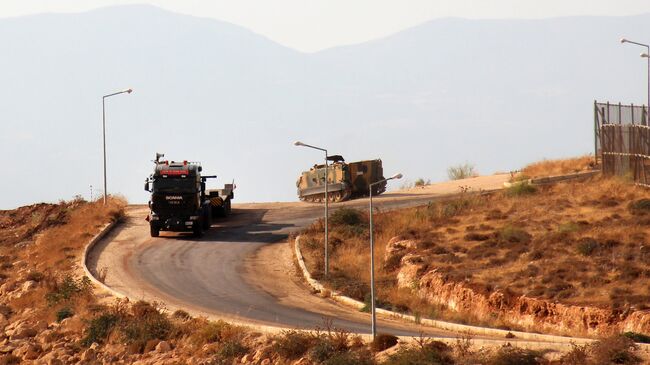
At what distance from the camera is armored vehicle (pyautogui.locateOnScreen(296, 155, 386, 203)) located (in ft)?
235

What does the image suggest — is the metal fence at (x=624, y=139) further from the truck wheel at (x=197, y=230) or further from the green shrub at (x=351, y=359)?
the green shrub at (x=351, y=359)

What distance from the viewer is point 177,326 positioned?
44375 millimetres

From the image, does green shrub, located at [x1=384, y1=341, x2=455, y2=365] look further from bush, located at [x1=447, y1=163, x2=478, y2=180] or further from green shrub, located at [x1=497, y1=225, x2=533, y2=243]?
bush, located at [x1=447, y1=163, x2=478, y2=180]

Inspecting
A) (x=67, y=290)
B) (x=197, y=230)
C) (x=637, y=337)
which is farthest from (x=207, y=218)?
(x=637, y=337)

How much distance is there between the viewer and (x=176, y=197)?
59.1 m

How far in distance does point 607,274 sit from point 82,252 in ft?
87.5

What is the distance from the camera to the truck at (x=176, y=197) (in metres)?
59.1

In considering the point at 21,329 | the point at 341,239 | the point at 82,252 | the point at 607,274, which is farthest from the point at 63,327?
the point at 607,274

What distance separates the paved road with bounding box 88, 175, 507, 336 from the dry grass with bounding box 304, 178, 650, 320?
7.02 ft

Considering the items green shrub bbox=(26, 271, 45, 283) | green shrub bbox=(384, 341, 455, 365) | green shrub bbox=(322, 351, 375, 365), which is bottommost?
green shrub bbox=(322, 351, 375, 365)

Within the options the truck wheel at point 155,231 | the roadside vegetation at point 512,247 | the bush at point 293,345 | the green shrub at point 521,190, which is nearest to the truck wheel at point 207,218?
the truck wheel at point 155,231

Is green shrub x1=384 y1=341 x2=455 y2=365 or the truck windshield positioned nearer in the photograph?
green shrub x1=384 y1=341 x2=455 y2=365

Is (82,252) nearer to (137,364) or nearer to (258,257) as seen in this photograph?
(258,257)

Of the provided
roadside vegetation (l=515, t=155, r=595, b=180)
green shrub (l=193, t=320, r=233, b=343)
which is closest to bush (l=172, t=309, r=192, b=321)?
green shrub (l=193, t=320, r=233, b=343)
